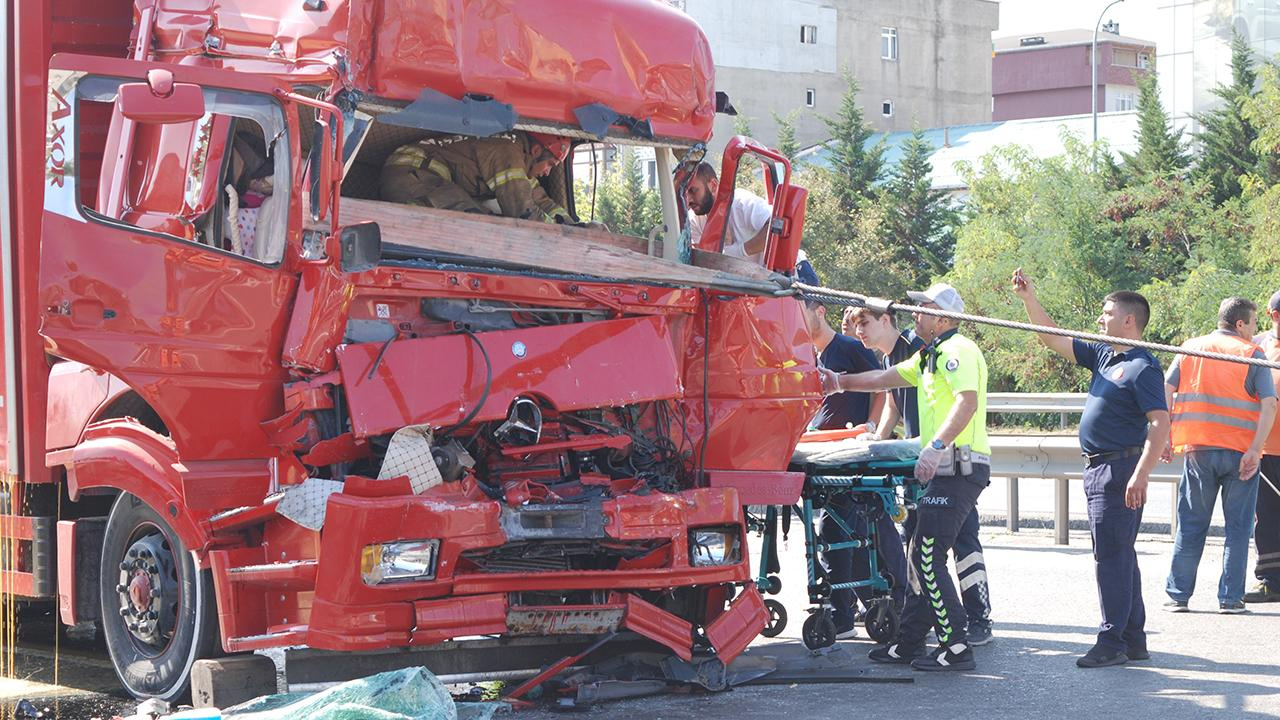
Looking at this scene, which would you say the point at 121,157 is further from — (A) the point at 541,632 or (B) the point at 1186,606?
(B) the point at 1186,606

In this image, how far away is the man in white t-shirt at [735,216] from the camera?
790cm

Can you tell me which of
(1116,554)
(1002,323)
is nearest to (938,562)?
(1116,554)

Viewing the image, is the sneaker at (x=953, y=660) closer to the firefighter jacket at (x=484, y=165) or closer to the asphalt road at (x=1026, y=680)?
the asphalt road at (x=1026, y=680)

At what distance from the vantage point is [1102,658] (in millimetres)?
7594

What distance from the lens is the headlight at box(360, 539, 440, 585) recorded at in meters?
5.91

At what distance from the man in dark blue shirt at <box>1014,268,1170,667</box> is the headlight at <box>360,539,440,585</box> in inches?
125

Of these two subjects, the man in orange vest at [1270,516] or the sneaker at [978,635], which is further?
the man in orange vest at [1270,516]

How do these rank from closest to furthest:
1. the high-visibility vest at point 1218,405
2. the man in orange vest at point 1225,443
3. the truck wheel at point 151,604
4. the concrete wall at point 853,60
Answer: the truck wheel at point 151,604 → the man in orange vest at point 1225,443 → the high-visibility vest at point 1218,405 → the concrete wall at point 853,60

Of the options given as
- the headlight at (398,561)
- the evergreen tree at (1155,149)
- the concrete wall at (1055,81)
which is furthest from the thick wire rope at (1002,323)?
the concrete wall at (1055,81)

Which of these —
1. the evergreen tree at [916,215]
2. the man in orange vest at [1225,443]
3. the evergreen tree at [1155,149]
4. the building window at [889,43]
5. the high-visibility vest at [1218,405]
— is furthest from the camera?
the building window at [889,43]

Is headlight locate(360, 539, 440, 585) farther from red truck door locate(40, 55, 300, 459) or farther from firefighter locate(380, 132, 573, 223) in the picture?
firefighter locate(380, 132, 573, 223)

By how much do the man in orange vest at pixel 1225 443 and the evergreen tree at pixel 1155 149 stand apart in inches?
1105

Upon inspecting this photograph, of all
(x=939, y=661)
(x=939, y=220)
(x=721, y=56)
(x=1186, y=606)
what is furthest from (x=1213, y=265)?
(x=721, y=56)

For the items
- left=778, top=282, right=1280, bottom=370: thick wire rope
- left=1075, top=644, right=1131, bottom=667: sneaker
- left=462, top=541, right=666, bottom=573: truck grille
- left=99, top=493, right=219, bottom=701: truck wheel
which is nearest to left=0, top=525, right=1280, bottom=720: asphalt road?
left=1075, top=644, right=1131, bottom=667: sneaker
